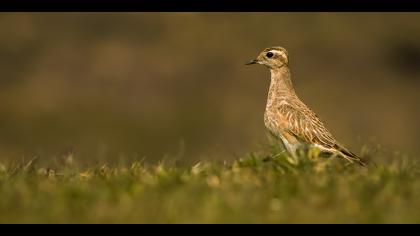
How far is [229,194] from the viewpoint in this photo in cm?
786

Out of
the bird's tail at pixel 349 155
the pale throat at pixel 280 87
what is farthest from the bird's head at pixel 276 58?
the bird's tail at pixel 349 155

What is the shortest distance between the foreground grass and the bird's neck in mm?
3739

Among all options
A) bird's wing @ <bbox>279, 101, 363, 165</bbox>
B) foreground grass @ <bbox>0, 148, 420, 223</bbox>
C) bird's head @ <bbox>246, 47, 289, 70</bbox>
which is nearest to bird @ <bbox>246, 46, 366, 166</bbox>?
bird's wing @ <bbox>279, 101, 363, 165</bbox>

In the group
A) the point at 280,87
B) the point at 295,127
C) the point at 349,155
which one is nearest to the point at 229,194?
the point at 349,155

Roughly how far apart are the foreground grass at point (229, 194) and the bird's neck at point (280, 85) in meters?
3.74

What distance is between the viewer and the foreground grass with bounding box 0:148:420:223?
24.3 feet

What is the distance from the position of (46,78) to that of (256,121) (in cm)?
592

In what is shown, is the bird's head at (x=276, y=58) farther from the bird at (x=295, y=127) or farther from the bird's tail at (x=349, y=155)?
the bird's tail at (x=349, y=155)

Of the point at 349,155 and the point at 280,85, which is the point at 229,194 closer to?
the point at 349,155

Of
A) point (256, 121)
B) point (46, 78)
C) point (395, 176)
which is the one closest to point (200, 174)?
point (395, 176)

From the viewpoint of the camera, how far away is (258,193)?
7.93 m

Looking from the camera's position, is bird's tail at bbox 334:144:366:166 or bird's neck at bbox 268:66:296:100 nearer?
bird's tail at bbox 334:144:366:166

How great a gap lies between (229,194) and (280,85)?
554 centimetres

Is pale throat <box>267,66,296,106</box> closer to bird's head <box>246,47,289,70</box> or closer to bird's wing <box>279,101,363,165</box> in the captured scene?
bird's head <box>246,47,289,70</box>
